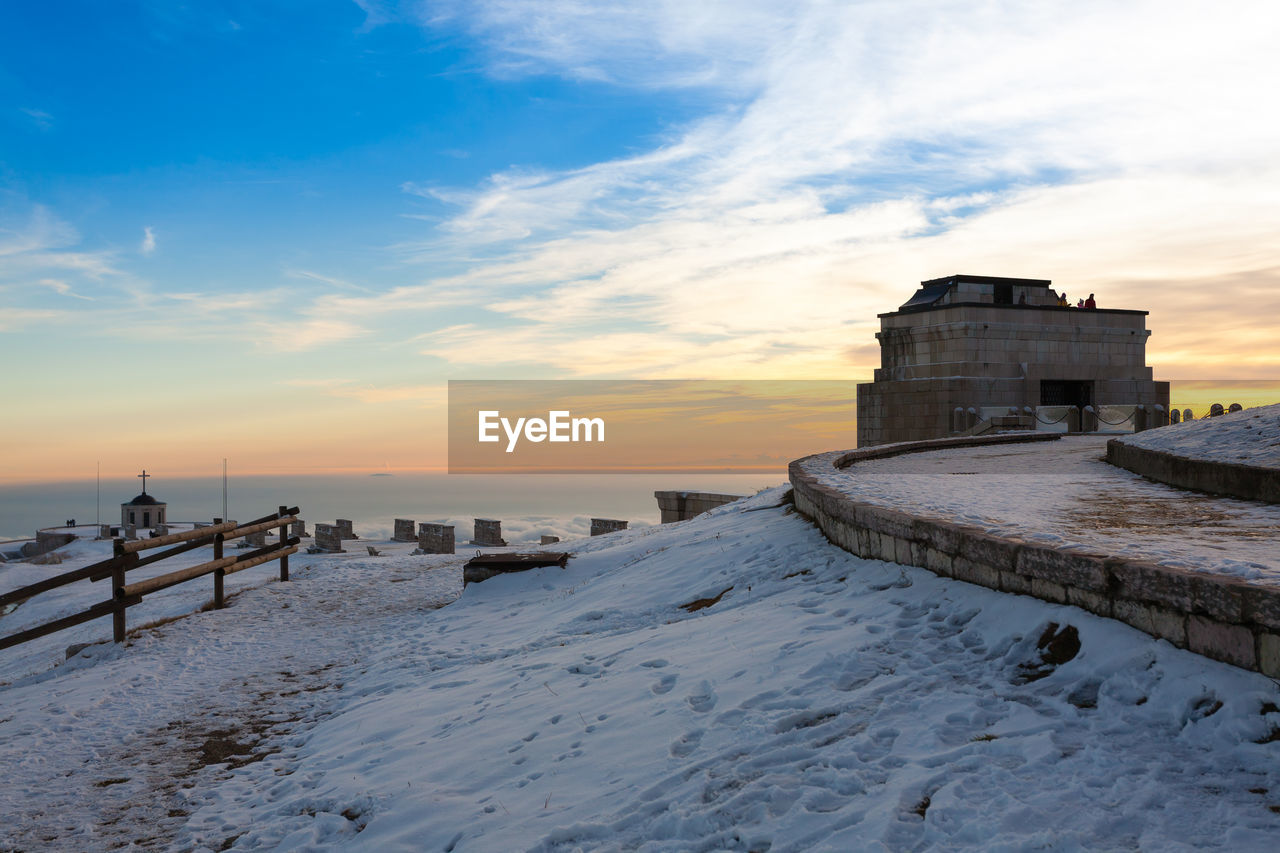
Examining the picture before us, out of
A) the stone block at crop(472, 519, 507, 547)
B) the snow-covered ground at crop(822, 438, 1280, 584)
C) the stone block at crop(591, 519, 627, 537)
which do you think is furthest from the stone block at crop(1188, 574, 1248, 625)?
the stone block at crop(472, 519, 507, 547)

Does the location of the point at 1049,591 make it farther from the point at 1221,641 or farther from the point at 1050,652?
the point at 1221,641

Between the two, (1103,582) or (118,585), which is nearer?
(1103,582)

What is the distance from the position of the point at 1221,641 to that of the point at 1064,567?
98cm

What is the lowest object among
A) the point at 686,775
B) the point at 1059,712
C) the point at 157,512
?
the point at 157,512

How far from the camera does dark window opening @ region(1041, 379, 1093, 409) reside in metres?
31.3

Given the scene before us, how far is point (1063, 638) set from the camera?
185 inches

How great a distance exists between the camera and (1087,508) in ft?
27.6

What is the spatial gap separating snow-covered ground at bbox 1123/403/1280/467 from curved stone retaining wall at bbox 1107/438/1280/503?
158mm

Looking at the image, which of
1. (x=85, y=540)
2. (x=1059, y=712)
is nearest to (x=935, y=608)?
(x=1059, y=712)

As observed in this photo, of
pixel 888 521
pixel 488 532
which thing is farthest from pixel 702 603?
pixel 488 532

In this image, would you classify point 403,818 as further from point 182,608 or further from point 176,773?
point 182,608

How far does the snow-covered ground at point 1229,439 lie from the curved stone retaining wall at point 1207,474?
0.52ft

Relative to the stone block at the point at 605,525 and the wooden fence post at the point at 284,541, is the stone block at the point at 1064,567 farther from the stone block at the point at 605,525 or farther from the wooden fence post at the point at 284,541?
the stone block at the point at 605,525

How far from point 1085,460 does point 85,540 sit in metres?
54.3
